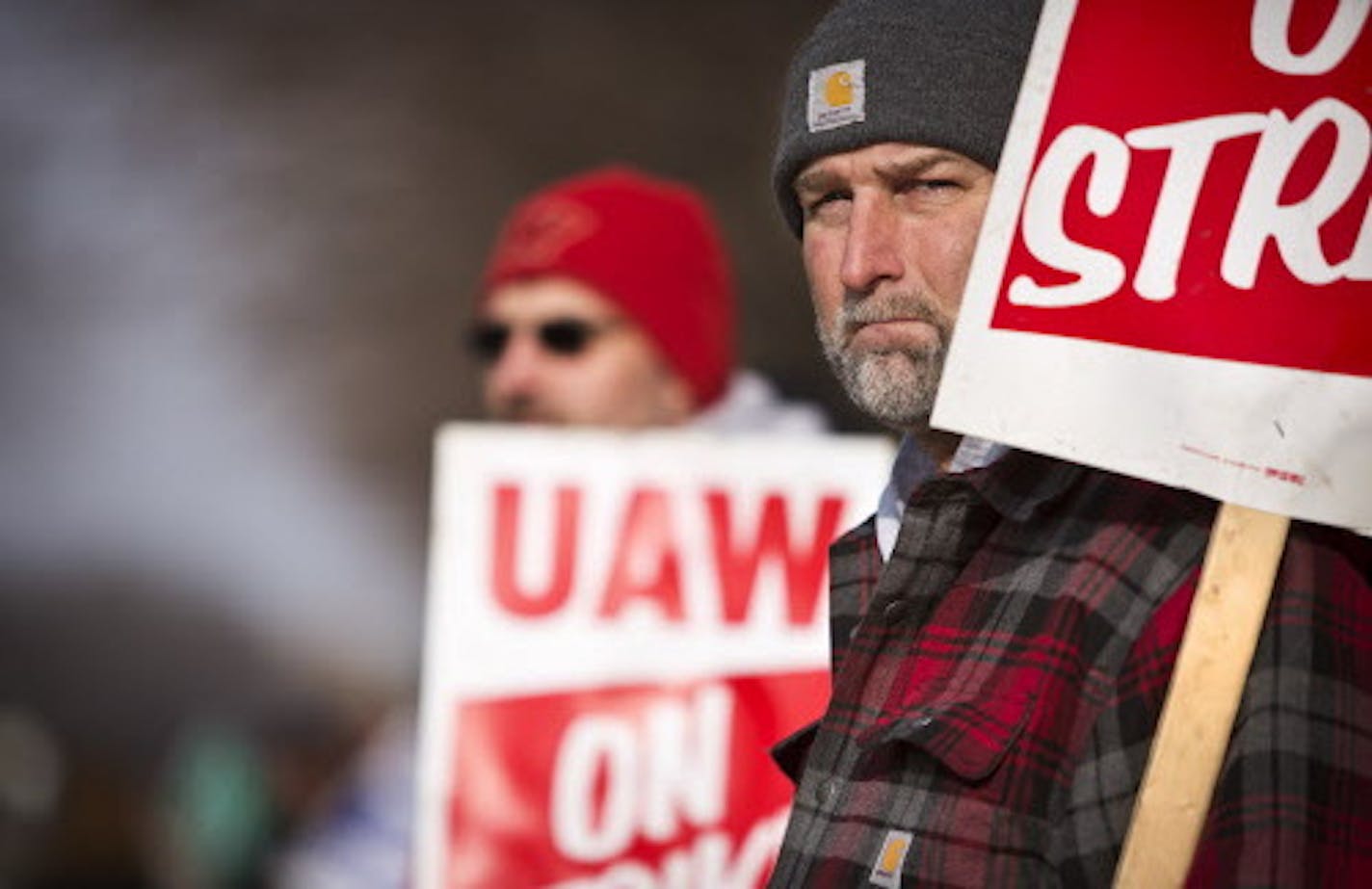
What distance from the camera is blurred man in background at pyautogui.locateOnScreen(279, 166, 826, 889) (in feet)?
11.3

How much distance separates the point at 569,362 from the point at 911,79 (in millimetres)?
1771

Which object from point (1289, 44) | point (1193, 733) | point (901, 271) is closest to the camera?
point (1193, 733)

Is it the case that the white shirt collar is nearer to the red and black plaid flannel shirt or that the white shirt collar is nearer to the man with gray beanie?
the man with gray beanie

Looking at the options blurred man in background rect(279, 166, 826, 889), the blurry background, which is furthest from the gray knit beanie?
the blurry background

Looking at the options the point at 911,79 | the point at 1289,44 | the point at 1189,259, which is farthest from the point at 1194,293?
the point at 911,79

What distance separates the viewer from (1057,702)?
4.67 ft

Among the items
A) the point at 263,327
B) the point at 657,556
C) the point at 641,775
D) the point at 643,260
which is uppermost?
the point at 643,260

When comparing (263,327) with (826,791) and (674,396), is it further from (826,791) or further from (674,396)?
(826,791)

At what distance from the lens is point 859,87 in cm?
179

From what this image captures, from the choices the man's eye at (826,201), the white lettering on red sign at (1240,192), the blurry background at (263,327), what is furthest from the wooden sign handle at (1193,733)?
the blurry background at (263,327)

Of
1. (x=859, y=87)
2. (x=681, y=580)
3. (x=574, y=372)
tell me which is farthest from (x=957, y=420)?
(x=574, y=372)

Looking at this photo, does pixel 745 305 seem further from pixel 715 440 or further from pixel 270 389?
pixel 715 440

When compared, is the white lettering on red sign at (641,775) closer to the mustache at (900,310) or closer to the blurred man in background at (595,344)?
the blurred man in background at (595,344)

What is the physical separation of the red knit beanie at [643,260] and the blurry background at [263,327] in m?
1.06
